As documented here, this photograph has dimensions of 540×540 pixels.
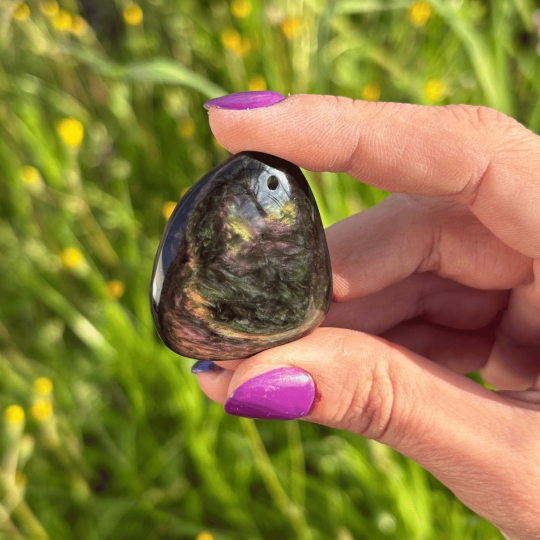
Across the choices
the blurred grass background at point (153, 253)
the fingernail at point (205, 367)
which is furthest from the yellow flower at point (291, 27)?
the fingernail at point (205, 367)

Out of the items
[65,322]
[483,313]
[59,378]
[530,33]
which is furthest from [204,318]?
[530,33]

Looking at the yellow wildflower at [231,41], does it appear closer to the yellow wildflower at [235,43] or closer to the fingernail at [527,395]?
the yellow wildflower at [235,43]

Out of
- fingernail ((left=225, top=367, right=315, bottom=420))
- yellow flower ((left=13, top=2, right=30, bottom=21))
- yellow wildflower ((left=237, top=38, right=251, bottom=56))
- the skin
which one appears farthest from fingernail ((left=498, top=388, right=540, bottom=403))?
yellow flower ((left=13, top=2, right=30, bottom=21))

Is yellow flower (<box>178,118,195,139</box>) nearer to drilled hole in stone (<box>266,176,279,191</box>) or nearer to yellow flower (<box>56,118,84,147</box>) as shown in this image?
yellow flower (<box>56,118,84,147</box>)

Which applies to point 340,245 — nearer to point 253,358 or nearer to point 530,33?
point 253,358

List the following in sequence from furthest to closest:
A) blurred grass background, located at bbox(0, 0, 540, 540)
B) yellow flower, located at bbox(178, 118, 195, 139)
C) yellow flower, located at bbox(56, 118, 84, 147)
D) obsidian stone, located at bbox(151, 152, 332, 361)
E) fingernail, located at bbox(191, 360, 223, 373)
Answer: yellow flower, located at bbox(178, 118, 195, 139), yellow flower, located at bbox(56, 118, 84, 147), blurred grass background, located at bbox(0, 0, 540, 540), fingernail, located at bbox(191, 360, 223, 373), obsidian stone, located at bbox(151, 152, 332, 361)
